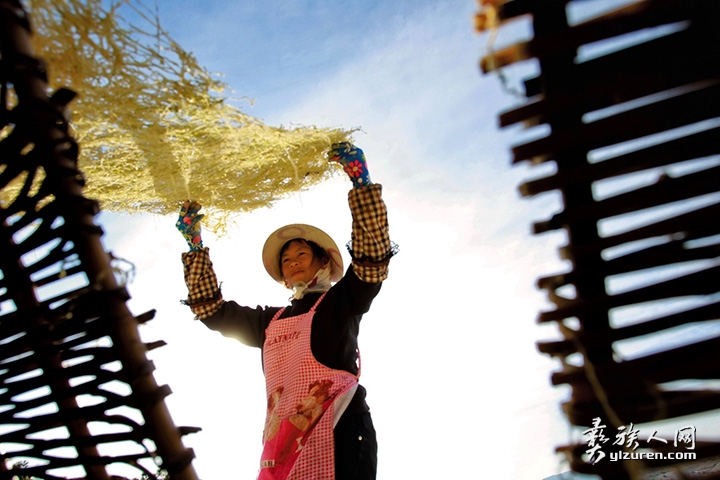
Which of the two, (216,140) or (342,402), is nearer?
(216,140)

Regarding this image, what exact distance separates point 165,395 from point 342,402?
3.51 ft

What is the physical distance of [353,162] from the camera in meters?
2.29

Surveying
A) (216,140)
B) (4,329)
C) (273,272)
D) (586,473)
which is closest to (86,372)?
(4,329)

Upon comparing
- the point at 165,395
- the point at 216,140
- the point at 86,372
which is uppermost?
the point at 216,140

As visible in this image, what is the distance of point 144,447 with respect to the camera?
4.13 feet

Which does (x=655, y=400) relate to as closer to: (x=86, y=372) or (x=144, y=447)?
(x=144, y=447)

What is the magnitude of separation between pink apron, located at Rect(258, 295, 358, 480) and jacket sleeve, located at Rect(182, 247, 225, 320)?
0.47m

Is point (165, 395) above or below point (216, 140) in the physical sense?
below

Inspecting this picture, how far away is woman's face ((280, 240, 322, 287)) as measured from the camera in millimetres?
2740

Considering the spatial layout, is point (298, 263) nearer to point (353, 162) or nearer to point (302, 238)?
point (302, 238)
